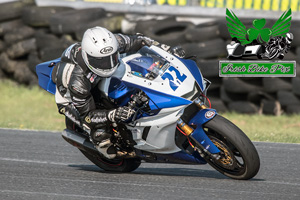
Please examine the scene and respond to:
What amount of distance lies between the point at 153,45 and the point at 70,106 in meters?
1.03

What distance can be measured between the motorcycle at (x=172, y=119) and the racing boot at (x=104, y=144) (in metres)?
0.11

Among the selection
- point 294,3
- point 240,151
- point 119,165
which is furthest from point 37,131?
point 294,3

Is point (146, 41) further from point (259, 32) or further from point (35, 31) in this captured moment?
point (35, 31)

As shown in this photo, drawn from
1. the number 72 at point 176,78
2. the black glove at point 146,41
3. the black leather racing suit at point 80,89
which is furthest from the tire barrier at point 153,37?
the number 72 at point 176,78

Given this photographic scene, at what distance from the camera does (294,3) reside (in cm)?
1106

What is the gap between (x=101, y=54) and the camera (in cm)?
504

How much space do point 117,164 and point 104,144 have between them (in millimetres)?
662

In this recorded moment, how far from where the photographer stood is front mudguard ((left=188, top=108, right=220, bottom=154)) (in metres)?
4.92

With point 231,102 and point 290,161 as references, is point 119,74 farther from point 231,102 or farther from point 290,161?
point 231,102

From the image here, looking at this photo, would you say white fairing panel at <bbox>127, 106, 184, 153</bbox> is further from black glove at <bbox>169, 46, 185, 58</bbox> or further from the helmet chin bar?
black glove at <bbox>169, 46, 185, 58</bbox>

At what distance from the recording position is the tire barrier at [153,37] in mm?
10508

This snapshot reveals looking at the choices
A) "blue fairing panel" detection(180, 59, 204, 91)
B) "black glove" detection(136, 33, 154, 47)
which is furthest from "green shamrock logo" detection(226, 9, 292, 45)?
"blue fairing panel" detection(180, 59, 204, 91)

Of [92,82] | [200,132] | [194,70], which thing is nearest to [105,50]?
[92,82]

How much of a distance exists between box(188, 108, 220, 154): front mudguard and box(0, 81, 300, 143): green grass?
336 cm
